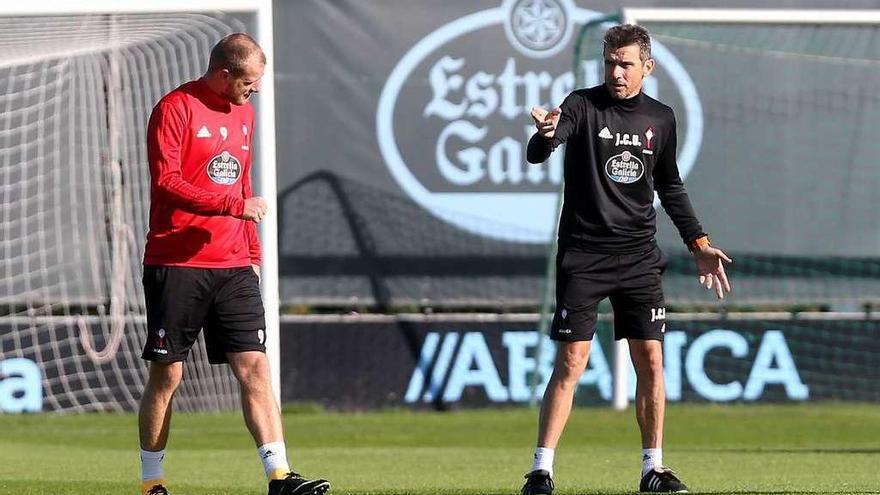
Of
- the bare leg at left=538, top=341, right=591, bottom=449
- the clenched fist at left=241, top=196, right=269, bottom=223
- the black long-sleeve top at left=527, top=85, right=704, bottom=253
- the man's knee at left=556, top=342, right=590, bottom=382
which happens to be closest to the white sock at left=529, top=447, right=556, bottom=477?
the bare leg at left=538, top=341, right=591, bottom=449

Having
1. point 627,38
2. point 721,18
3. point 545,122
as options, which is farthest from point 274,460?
point 721,18

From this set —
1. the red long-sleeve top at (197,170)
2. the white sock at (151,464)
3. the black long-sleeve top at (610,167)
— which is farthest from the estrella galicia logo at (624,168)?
the white sock at (151,464)

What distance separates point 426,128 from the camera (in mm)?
16406

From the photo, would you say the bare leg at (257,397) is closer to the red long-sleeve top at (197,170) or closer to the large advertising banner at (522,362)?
the red long-sleeve top at (197,170)

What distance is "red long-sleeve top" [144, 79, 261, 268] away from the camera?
749 centimetres

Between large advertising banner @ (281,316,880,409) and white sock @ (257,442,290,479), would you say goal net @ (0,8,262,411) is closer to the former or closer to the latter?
large advertising banner @ (281,316,880,409)

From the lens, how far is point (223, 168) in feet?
25.2

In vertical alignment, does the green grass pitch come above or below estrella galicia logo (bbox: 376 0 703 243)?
below

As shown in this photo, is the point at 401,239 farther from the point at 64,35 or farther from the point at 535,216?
the point at 64,35

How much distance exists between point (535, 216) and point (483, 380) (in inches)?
66.1

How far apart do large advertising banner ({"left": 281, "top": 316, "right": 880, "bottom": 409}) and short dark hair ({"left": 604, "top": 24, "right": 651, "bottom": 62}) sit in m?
7.94

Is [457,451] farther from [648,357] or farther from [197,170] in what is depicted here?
[197,170]

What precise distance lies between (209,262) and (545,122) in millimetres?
1608

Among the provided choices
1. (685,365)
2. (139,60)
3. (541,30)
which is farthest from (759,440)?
(139,60)
